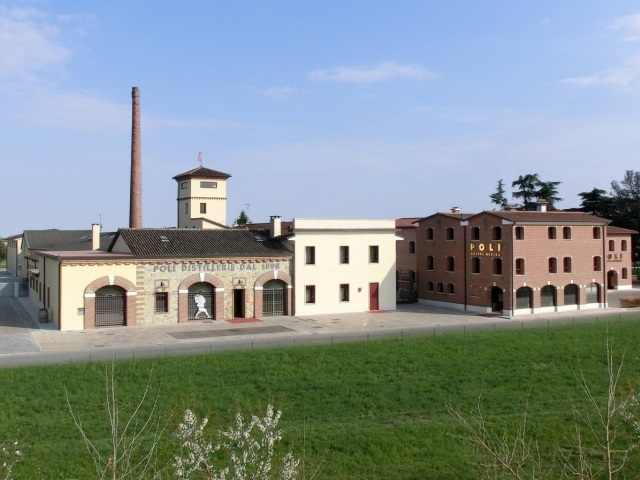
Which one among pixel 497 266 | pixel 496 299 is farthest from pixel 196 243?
pixel 496 299

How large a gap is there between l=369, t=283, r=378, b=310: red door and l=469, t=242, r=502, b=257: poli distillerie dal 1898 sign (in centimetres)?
725

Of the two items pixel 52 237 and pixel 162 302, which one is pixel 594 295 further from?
pixel 52 237

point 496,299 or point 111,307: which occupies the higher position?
point 111,307

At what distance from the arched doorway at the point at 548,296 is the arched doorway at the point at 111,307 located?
27574 millimetres

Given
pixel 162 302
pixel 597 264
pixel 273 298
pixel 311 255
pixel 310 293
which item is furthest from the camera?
pixel 597 264

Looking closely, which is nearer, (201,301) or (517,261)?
(201,301)

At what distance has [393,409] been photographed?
22375 mm

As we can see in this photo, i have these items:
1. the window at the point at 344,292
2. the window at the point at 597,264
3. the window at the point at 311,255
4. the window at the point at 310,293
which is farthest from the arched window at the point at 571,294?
the window at the point at 311,255

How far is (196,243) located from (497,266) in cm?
2025

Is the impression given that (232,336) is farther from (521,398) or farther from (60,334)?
(521,398)

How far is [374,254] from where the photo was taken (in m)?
45.8

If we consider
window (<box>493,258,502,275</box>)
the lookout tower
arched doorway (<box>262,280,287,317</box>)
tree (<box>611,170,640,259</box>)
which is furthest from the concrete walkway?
tree (<box>611,170,640,259</box>)

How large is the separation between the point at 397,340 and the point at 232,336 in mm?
9066

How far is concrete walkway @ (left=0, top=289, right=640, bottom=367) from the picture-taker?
30.1 metres
